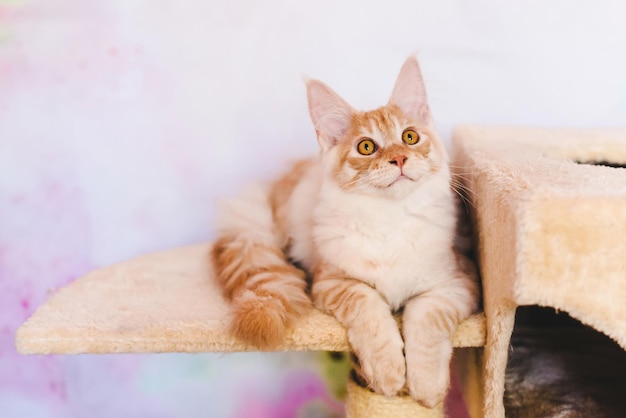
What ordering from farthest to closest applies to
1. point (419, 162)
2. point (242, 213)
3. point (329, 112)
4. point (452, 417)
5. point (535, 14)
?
point (452, 417) → point (535, 14) → point (242, 213) → point (329, 112) → point (419, 162)

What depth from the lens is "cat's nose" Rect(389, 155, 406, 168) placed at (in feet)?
3.85

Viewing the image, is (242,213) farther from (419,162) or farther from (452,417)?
(452,417)

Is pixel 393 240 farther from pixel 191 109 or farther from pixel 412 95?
pixel 191 109

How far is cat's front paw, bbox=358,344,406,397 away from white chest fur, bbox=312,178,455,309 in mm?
183

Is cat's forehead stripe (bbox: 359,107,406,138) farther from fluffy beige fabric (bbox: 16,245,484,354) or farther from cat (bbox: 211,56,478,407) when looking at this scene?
fluffy beige fabric (bbox: 16,245,484,354)

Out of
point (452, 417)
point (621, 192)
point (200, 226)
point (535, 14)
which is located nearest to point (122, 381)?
point (200, 226)

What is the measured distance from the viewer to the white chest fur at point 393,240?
4.13 feet

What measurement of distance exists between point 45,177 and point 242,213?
74 cm

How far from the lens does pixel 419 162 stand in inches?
47.1

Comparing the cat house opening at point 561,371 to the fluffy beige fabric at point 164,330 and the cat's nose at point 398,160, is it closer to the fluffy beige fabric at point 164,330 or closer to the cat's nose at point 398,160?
the fluffy beige fabric at point 164,330

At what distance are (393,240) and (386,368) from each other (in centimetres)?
30

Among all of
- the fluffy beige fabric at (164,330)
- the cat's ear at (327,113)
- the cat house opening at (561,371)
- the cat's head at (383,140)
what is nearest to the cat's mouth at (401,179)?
the cat's head at (383,140)

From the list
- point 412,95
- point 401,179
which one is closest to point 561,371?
point 401,179

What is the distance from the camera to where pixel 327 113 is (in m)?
1.32
